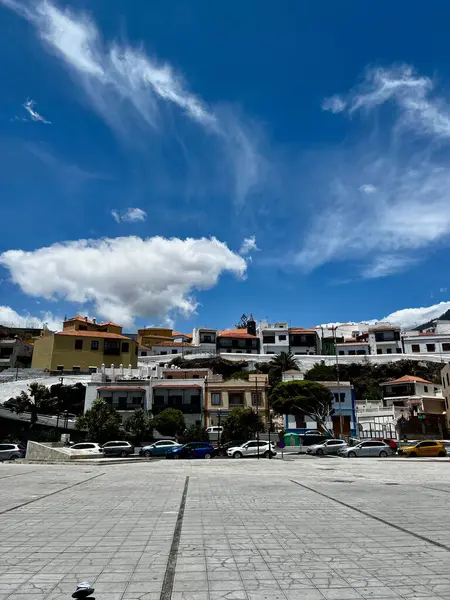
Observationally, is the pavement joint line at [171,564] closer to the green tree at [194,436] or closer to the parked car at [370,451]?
the parked car at [370,451]

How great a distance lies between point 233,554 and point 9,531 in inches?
152

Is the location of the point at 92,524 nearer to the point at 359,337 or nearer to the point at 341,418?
the point at 341,418

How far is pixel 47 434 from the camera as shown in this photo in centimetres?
4441

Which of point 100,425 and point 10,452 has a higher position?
point 100,425

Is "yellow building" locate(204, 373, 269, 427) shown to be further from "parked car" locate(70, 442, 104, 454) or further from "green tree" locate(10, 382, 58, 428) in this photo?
"parked car" locate(70, 442, 104, 454)

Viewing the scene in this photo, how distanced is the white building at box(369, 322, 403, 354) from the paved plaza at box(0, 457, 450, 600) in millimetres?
77289

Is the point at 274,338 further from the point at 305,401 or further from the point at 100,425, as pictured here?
the point at 100,425

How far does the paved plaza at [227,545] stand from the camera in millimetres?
4688

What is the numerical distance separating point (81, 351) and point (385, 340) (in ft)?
175

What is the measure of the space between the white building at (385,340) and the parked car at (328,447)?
53299 mm

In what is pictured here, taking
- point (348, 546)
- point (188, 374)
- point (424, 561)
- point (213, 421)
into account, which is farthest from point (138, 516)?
point (188, 374)

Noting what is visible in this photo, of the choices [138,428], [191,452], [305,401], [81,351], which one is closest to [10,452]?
[191,452]

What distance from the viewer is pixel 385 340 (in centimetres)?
8644

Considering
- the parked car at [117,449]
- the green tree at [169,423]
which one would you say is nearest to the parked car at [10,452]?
the parked car at [117,449]
